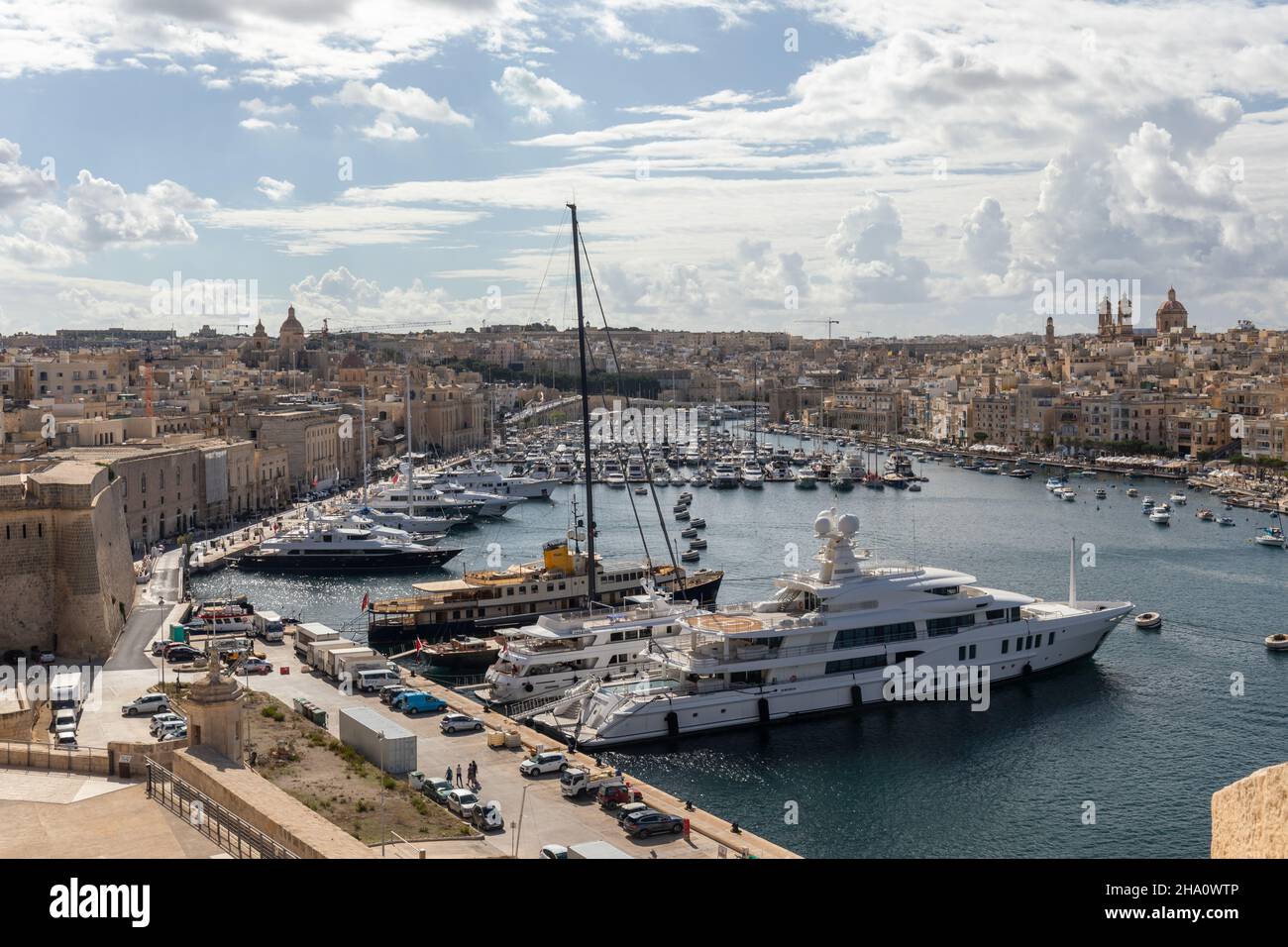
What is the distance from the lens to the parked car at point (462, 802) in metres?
10.3

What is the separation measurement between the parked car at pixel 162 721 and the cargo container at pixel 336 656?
320 cm

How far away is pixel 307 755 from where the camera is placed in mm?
11375

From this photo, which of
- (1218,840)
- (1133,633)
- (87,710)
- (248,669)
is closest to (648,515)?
(1133,633)

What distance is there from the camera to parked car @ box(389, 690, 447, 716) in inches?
552

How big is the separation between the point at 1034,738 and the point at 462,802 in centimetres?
704

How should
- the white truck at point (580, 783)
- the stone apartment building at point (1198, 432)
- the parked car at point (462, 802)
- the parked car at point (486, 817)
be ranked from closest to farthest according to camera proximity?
the parked car at point (486, 817) → the parked car at point (462, 802) → the white truck at point (580, 783) → the stone apartment building at point (1198, 432)

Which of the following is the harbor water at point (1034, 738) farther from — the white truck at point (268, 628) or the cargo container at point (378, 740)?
the cargo container at point (378, 740)

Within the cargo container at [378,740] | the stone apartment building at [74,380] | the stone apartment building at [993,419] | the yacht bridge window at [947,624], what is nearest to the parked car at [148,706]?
the cargo container at [378,740]

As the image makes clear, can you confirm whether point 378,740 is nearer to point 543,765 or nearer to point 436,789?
point 436,789

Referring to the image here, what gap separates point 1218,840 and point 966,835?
9.08 meters

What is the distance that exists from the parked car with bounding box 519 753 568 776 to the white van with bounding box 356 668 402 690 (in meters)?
3.43

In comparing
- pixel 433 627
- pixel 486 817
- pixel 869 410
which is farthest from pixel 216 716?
pixel 869 410

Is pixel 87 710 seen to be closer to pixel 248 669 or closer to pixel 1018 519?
pixel 248 669
